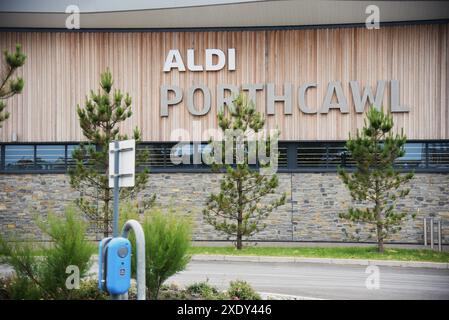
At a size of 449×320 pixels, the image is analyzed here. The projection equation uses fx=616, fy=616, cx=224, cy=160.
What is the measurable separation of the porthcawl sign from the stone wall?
8.42 feet

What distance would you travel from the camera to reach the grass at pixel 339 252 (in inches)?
741

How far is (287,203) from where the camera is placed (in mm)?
23016

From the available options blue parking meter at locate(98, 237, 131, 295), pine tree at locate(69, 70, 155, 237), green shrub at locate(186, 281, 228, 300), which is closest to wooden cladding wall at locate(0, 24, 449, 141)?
pine tree at locate(69, 70, 155, 237)

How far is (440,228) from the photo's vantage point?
21.8 meters

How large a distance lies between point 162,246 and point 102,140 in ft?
33.8

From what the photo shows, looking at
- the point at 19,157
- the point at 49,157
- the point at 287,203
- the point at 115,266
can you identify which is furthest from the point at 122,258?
the point at 19,157

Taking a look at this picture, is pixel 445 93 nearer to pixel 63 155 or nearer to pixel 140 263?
pixel 63 155

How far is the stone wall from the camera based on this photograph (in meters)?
22.5

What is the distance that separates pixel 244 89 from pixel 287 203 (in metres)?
4.62

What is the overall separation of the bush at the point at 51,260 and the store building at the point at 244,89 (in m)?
13.3

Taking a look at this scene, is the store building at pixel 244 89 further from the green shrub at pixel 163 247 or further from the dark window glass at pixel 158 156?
the green shrub at pixel 163 247

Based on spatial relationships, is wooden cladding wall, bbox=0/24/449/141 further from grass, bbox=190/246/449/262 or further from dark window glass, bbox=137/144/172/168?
grass, bbox=190/246/449/262

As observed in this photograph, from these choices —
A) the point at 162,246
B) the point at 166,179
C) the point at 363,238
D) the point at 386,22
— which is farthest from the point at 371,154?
the point at 162,246

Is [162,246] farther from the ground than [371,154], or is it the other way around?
[371,154]
